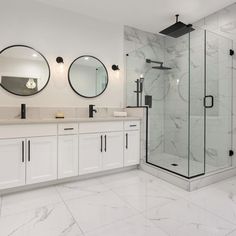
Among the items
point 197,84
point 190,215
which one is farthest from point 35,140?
point 197,84

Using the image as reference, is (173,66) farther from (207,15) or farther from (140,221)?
(140,221)

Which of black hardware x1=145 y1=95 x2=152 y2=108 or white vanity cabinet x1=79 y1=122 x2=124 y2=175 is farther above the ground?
black hardware x1=145 y1=95 x2=152 y2=108

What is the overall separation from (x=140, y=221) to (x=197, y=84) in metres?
2.11

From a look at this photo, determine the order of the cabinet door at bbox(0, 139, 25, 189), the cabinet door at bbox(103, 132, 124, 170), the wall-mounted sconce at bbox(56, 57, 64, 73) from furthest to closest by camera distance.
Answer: the wall-mounted sconce at bbox(56, 57, 64, 73)
the cabinet door at bbox(103, 132, 124, 170)
the cabinet door at bbox(0, 139, 25, 189)

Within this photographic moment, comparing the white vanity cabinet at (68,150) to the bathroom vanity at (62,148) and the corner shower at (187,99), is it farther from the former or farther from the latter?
the corner shower at (187,99)

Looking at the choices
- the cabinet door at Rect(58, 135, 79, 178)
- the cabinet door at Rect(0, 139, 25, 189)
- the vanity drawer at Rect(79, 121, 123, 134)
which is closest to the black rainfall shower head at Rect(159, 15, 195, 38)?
the vanity drawer at Rect(79, 121, 123, 134)

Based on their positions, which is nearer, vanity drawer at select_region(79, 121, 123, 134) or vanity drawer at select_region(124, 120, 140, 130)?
vanity drawer at select_region(79, 121, 123, 134)

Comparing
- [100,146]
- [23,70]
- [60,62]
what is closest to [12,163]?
[100,146]

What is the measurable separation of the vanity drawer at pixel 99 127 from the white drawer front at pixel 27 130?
0.38 m

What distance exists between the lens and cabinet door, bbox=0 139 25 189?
2.04 meters

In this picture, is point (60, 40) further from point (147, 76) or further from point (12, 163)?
point (12, 163)

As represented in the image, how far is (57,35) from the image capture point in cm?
283

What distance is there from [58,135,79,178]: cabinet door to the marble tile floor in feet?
0.57

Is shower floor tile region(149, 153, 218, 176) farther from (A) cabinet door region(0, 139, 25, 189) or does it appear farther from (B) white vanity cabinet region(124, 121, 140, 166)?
(A) cabinet door region(0, 139, 25, 189)
